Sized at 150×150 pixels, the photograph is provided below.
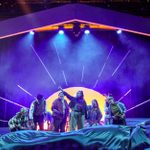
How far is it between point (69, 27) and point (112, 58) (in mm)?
A: 2151

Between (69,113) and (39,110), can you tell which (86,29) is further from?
(39,110)

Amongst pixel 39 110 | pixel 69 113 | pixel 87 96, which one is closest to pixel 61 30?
pixel 87 96

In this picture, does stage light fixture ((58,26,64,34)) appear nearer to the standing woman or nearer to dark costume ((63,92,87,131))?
the standing woman

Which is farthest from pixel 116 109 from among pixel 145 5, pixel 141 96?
pixel 145 5

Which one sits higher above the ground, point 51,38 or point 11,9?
point 11,9

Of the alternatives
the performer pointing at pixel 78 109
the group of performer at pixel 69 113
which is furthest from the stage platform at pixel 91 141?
the performer pointing at pixel 78 109

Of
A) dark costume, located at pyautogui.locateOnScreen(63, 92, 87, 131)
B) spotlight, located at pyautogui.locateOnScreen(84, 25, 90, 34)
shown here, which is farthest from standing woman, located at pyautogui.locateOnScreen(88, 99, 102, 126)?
spotlight, located at pyautogui.locateOnScreen(84, 25, 90, 34)

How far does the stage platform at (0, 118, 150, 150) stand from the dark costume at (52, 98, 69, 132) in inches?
296

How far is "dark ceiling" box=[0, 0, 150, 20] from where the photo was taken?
14727 millimetres

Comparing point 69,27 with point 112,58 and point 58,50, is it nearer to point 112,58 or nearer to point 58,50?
point 58,50

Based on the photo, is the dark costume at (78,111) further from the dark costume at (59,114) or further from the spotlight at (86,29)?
the spotlight at (86,29)

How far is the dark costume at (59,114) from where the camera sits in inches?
488

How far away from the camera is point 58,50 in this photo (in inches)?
588

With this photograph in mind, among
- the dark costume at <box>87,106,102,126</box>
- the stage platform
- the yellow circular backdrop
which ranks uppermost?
the yellow circular backdrop
